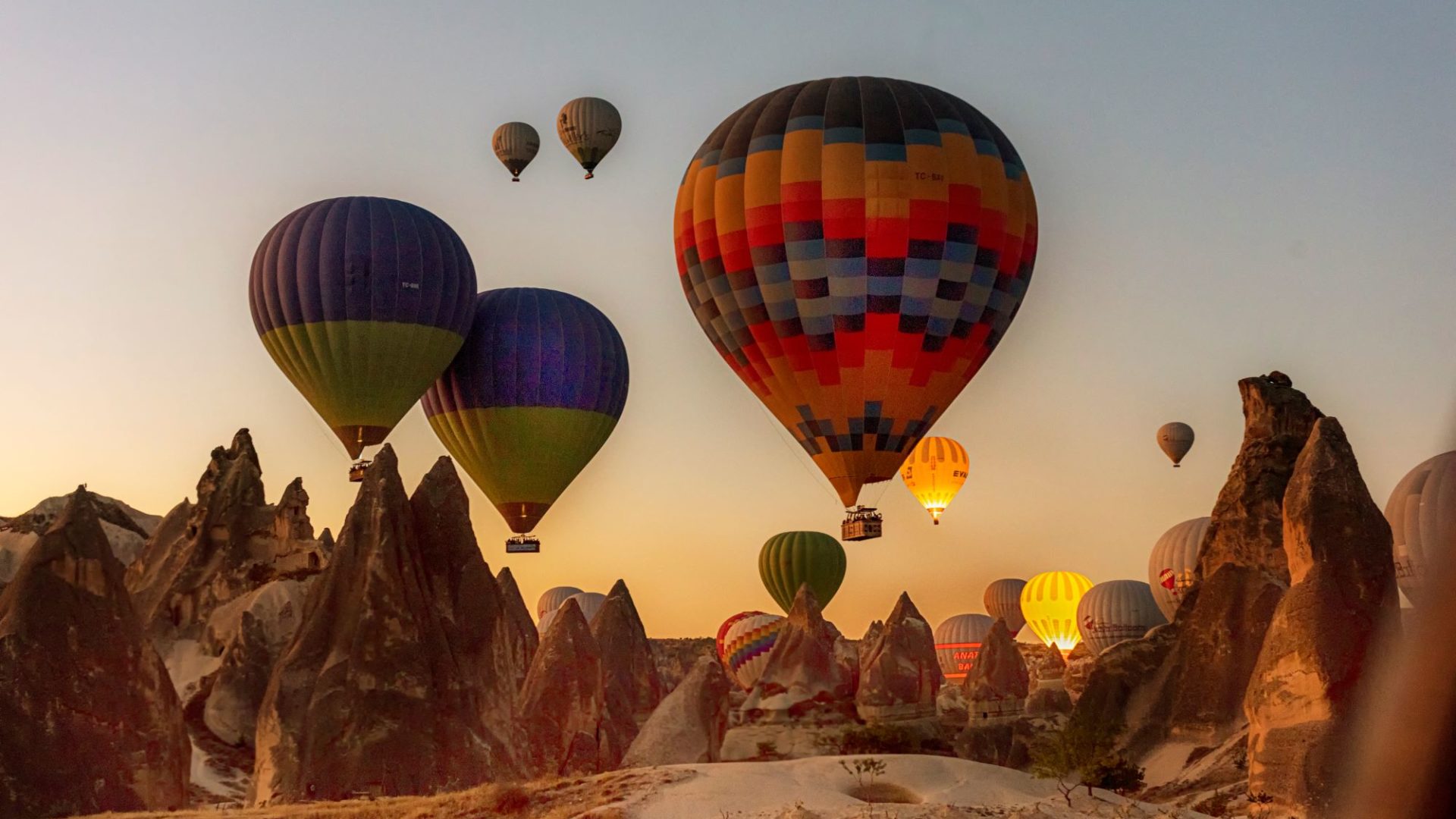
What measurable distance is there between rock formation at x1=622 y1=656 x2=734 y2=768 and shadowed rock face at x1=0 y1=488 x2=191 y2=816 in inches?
698

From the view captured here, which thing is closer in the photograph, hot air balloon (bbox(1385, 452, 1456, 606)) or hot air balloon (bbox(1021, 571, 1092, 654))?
hot air balloon (bbox(1385, 452, 1456, 606))

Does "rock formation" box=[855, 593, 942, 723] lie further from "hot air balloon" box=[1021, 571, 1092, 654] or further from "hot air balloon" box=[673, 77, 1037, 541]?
"hot air balloon" box=[1021, 571, 1092, 654]

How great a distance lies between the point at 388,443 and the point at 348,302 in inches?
268

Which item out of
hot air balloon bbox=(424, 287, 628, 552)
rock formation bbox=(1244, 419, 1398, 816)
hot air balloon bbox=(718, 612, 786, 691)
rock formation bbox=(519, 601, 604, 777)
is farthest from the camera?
hot air balloon bbox=(718, 612, 786, 691)

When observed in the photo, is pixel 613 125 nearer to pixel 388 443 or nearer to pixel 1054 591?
pixel 388 443

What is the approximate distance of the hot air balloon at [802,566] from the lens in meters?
77.2

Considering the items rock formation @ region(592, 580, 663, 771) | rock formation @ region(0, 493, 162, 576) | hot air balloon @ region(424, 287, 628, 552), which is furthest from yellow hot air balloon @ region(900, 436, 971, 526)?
rock formation @ region(0, 493, 162, 576)

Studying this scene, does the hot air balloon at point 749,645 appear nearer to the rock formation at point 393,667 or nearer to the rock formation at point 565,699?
the rock formation at point 565,699

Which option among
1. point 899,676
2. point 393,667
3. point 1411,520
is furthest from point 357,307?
point 1411,520

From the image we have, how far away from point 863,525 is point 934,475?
30029 mm

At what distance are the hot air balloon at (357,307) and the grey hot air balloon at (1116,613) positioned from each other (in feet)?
132

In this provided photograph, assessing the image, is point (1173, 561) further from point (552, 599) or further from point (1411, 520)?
point (552, 599)

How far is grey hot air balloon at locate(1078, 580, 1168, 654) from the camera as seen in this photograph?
72000mm

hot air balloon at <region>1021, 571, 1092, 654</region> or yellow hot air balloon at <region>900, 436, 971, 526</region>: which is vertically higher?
yellow hot air balloon at <region>900, 436, 971, 526</region>
